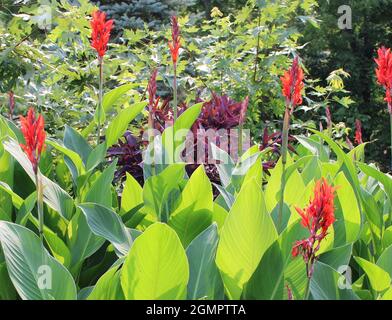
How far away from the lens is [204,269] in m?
1.51

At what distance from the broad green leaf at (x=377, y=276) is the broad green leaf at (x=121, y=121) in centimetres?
112

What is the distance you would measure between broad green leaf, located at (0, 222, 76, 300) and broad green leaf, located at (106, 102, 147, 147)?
88cm

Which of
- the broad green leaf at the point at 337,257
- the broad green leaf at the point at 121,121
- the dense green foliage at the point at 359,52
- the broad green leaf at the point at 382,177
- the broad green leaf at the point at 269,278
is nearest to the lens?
the broad green leaf at the point at 269,278

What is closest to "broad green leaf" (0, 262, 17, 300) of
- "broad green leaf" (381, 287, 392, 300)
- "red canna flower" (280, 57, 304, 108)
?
"red canna flower" (280, 57, 304, 108)

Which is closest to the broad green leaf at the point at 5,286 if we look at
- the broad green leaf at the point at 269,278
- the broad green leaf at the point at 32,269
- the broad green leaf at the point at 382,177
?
the broad green leaf at the point at 32,269

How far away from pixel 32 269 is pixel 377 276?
0.86 meters

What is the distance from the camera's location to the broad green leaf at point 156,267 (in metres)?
1.32

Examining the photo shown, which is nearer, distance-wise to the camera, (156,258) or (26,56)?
(156,258)

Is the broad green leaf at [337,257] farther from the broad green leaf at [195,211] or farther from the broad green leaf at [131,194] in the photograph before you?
the broad green leaf at [131,194]

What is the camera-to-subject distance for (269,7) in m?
4.90

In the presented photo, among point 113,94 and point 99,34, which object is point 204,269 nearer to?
point 99,34

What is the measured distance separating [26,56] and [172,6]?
20.6ft
